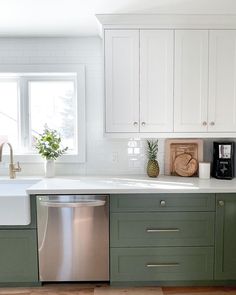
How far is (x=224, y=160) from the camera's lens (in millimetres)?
2607

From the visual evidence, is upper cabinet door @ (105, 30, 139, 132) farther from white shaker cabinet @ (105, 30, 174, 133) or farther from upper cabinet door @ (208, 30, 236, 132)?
upper cabinet door @ (208, 30, 236, 132)

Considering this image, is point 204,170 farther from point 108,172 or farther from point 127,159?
point 108,172

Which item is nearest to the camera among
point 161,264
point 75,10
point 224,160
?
point 75,10

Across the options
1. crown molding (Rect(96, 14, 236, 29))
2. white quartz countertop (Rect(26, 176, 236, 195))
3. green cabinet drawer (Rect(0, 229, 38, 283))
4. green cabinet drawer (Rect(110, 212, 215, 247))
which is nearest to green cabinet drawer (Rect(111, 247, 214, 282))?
green cabinet drawer (Rect(110, 212, 215, 247))

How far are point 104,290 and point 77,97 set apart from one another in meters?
1.74

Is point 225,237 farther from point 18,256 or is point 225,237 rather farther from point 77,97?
point 77,97

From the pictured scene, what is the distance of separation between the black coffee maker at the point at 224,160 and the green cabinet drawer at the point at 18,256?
1707mm

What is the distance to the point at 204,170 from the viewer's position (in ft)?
8.55

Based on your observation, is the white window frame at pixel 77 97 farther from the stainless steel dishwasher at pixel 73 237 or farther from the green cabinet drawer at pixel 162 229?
the green cabinet drawer at pixel 162 229

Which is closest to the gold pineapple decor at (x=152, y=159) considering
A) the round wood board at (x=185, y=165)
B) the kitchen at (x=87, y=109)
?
the kitchen at (x=87, y=109)

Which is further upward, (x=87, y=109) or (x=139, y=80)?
(x=139, y=80)

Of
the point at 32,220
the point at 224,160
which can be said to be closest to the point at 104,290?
the point at 32,220

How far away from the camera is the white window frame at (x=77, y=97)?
273cm

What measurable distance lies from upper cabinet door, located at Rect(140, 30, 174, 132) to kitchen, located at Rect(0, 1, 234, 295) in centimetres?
30
